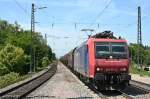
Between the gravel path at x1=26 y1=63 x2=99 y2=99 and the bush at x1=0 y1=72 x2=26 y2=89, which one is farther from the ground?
the gravel path at x1=26 y1=63 x2=99 y2=99

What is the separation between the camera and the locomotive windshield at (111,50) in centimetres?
2355

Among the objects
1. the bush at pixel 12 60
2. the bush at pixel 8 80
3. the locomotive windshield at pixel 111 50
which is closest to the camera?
the locomotive windshield at pixel 111 50

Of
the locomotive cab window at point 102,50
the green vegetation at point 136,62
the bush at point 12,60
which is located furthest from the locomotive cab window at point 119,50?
the bush at point 12,60

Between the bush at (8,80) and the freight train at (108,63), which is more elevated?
the freight train at (108,63)

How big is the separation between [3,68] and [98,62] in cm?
5116

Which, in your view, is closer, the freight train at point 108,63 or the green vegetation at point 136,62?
the freight train at point 108,63

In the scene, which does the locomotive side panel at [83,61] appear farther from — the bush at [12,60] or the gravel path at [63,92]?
the bush at [12,60]

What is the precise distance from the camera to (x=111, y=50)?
2375 cm

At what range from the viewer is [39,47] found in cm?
8912

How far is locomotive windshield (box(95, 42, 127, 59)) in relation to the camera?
23.5 m

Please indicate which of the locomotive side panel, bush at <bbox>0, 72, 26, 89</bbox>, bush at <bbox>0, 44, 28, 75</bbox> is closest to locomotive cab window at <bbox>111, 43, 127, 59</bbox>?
the locomotive side panel

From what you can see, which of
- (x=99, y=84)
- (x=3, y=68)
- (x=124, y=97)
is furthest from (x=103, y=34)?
(x=3, y=68)

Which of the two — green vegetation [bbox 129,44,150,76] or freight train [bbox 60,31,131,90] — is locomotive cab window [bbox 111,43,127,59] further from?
green vegetation [bbox 129,44,150,76]

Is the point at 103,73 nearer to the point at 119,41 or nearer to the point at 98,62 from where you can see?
the point at 98,62
